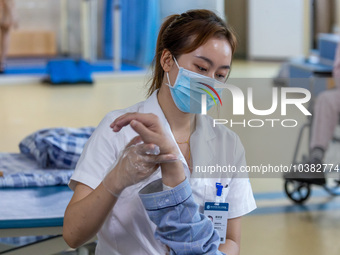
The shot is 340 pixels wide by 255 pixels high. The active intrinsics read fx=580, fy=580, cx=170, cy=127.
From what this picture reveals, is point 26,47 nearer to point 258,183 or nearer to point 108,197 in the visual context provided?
point 258,183

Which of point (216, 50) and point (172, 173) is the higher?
point (216, 50)

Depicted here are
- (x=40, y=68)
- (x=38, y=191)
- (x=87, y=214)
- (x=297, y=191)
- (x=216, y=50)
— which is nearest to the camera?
(x=87, y=214)

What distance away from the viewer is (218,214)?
137cm

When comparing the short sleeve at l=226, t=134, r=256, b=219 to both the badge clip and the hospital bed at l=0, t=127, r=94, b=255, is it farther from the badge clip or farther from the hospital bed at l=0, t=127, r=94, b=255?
the hospital bed at l=0, t=127, r=94, b=255

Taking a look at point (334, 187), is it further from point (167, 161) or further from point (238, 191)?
point (167, 161)

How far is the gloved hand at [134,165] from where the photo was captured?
1.06 meters

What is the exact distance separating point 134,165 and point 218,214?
0.37 metres

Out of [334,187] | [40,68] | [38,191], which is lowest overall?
[334,187]

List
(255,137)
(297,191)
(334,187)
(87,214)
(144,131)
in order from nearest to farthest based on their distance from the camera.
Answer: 1. (144,131)
2. (87,214)
3. (255,137)
4. (297,191)
5. (334,187)

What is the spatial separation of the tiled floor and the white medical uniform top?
8 centimetres

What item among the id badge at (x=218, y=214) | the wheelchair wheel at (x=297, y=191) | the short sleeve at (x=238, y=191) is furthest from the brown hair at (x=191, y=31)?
the wheelchair wheel at (x=297, y=191)

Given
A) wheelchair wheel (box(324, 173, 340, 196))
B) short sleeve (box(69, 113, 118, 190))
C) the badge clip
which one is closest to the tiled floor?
wheelchair wheel (box(324, 173, 340, 196))

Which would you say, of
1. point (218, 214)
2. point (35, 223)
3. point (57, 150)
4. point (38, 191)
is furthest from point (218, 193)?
point (57, 150)

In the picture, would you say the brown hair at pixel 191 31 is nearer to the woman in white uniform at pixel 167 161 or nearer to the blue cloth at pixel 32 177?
the woman in white uniform at pixel 167 161
